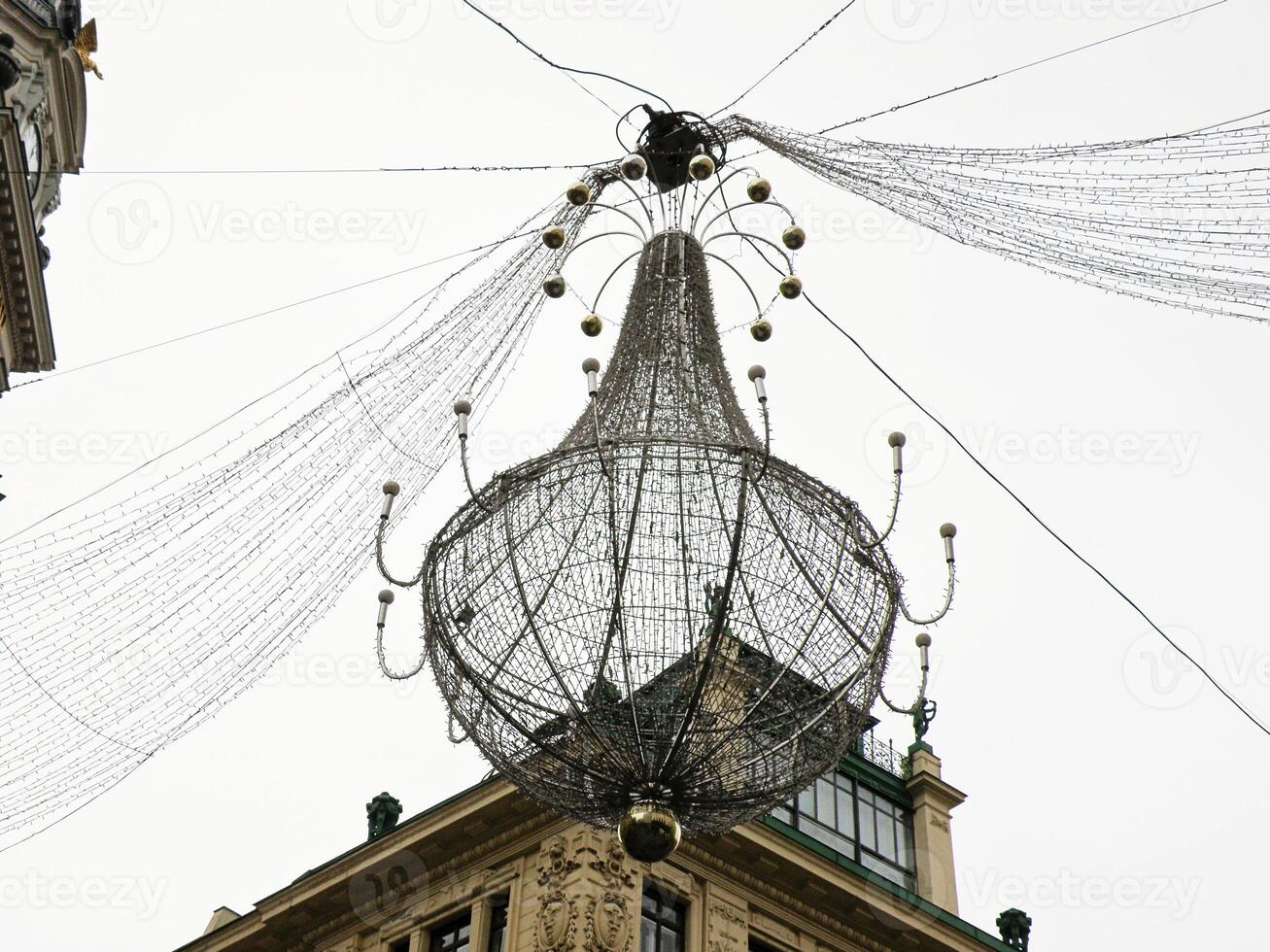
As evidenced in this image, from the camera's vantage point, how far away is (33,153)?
29766 mm

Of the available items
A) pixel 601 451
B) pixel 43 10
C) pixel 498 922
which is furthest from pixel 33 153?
pixel 601 451

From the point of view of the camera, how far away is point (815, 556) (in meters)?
10.4

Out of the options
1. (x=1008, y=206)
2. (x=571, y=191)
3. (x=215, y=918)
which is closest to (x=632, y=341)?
(x=571, y=191)

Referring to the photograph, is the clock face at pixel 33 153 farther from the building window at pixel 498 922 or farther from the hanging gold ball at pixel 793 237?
the hanging gold ball at pixel 793 237

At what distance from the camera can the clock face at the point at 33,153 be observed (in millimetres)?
29016

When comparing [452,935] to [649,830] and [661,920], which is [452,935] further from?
[649,830]

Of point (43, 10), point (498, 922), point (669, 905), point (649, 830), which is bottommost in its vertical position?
point (649, 830)

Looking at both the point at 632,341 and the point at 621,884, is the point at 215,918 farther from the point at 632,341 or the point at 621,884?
the point at 632,341

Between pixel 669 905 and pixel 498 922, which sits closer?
pixel 669 905

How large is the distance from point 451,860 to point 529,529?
16028mm

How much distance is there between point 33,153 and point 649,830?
23.6 metres

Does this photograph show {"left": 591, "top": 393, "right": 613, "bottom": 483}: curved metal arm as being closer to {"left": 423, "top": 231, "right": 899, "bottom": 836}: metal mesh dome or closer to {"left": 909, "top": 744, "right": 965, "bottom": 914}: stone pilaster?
{"left": 423, "top": 231, "right": 899, "bottom": 836}: metal mesh dome

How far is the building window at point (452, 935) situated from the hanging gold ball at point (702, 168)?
1604 centimetres

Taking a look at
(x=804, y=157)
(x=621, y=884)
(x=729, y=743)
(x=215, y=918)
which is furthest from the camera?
(x=215, y=918)
